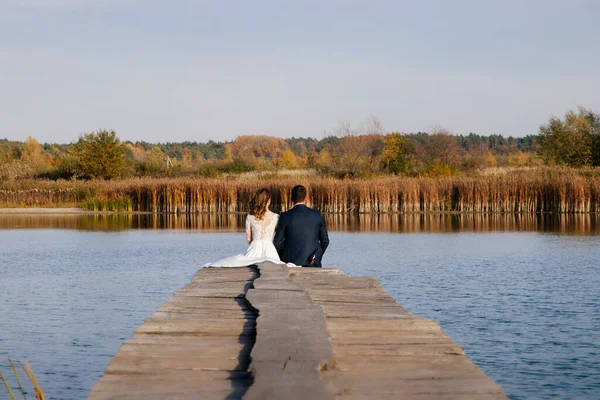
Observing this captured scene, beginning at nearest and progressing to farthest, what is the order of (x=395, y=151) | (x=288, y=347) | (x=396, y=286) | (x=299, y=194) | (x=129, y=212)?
(x=288, y=347) → (x=299, y=194) → (x=396, y=286) → (x=129, y=212) → (x=395, y=151)

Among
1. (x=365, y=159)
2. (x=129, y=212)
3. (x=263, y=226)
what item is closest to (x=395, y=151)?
(x=365, y=159)

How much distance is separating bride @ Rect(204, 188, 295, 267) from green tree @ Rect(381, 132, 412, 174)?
4353 centimetres

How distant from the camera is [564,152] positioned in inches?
2101

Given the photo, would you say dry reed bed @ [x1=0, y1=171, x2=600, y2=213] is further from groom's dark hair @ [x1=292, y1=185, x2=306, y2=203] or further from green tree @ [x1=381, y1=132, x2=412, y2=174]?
groom's dark hair @ [x1=292, y1=185, x2=306, y2=203]

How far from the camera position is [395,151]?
204 feet

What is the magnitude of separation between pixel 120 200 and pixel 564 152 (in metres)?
29.3

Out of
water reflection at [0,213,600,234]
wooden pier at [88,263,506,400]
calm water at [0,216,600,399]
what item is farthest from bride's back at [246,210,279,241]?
water reflection at [0,213,600,234]

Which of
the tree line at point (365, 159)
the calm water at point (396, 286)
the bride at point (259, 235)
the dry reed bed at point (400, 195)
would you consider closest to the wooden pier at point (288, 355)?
the calm water at point (396, 286)

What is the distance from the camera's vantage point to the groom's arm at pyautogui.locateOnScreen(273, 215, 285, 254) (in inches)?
391

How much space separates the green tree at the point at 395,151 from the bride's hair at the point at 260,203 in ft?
143

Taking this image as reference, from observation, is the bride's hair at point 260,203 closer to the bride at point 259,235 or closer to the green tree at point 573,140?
the bride at point 259,235

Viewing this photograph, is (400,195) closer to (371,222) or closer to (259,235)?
(371,222)

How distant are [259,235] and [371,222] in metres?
21.7

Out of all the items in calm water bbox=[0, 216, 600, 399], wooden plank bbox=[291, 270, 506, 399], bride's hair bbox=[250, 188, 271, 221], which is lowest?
calm water bbox=[0, 216, 600, 399]
